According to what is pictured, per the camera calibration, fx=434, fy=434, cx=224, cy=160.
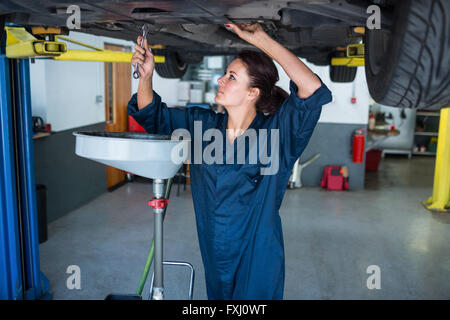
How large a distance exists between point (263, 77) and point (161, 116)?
44 centimetres

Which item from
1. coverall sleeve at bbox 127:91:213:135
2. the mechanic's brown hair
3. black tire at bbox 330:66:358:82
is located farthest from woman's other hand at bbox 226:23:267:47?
black tire at bbox 330:66:358:82

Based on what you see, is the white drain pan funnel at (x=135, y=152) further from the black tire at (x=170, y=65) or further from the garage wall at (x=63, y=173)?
the garage wall at (x=63, y=173)

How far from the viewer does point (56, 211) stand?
4637 millimetres

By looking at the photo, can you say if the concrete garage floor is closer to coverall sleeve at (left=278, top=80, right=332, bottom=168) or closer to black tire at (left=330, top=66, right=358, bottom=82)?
black tire at (left=330, top=66, right=358, bottom=82)

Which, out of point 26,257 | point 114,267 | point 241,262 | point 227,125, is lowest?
point 114,267

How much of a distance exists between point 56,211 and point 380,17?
13.4 ft

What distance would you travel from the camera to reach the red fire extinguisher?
629 centimetres

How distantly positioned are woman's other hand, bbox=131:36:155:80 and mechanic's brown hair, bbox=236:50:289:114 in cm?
34

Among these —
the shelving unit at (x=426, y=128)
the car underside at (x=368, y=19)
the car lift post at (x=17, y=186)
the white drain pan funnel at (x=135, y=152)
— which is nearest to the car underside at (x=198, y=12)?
the car underside at (x=368, y=19)

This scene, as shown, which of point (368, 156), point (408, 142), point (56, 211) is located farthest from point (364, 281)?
point (408, 142)

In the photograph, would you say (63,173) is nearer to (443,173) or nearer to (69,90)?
(69,90)

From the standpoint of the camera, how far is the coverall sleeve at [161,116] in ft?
5.51

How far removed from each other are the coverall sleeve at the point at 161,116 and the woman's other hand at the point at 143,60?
129 millimetres

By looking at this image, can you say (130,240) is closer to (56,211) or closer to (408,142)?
(56,211)
